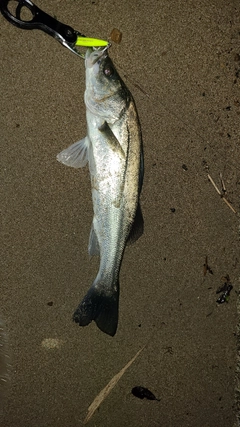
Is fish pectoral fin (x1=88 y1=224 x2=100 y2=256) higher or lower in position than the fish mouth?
lower

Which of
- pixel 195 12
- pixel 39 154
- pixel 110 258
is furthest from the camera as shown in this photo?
pixel 195 12

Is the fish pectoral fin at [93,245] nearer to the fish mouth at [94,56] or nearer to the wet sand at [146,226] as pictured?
the wet sand at [146,226]

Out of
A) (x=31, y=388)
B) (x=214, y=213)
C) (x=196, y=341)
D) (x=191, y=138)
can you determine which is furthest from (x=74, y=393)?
(x=191, y=138)

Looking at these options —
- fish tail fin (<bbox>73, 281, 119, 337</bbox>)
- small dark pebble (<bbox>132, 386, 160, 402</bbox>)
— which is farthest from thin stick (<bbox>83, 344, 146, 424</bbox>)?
fish tail fin (<bbox>73, 281, 119, 337</bbox>)

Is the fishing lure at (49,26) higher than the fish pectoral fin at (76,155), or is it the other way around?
the fishing lure at (49,26)

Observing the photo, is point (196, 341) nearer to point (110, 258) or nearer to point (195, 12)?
point (110, 258)

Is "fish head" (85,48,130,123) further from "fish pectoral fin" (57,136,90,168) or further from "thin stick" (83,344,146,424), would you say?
"thin stick" (83,344,146,424)

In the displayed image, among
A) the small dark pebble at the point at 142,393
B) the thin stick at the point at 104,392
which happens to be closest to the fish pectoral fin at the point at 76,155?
the thin stick at the point at 104,392
